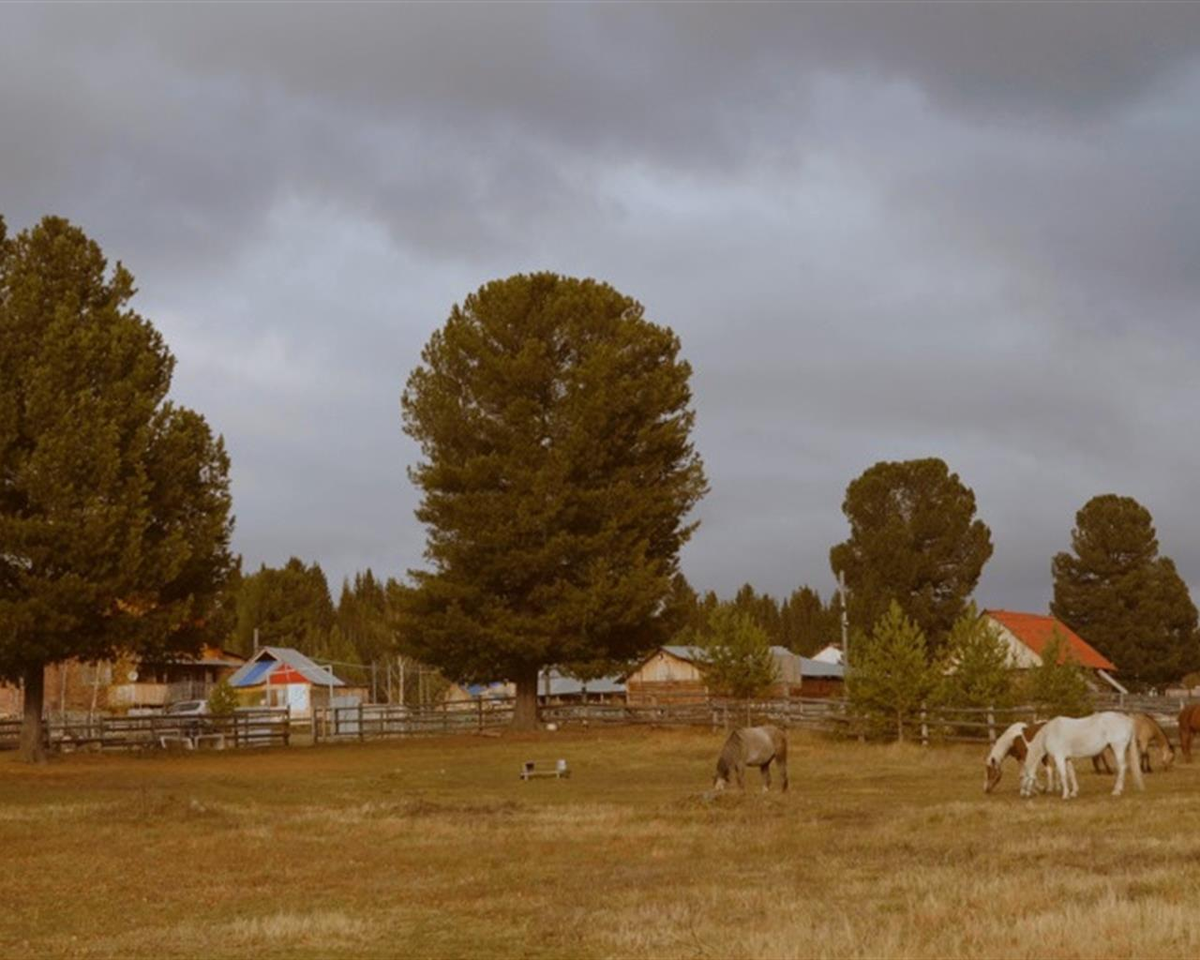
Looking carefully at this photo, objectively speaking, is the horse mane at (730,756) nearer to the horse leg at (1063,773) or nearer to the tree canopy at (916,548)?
the horse leg at (1063,773)

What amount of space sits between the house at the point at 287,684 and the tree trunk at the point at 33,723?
167 ft

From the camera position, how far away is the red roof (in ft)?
276

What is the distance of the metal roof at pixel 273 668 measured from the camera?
96500 mm

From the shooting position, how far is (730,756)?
1072 inches

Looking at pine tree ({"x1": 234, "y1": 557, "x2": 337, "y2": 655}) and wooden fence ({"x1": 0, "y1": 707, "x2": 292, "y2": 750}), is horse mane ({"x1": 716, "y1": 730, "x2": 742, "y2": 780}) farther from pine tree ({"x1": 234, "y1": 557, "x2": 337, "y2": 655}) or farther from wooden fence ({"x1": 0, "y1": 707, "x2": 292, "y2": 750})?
pine tree ({"x1": 234, "y1": 557, "x2": 337, "y2": 655})

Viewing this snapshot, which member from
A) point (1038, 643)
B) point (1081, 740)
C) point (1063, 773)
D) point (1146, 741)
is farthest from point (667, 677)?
point (1063, 773)

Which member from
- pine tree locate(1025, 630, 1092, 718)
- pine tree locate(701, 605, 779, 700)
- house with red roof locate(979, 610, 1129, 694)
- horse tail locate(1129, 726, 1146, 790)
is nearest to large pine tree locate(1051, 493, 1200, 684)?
house with red roof locate(979, 610, 1129, 694)

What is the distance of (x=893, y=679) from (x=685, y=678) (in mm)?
43636

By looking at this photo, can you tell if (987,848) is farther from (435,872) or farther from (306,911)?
(306,911)

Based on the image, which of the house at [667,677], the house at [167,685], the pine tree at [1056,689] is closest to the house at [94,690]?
the house at [167,685]

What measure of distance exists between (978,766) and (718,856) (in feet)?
63.1

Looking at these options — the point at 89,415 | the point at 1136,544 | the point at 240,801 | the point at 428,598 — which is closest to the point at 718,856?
the point at 240,801

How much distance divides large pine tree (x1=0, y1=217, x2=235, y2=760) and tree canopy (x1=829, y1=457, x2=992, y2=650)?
156 ft

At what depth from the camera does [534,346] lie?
52031mm
